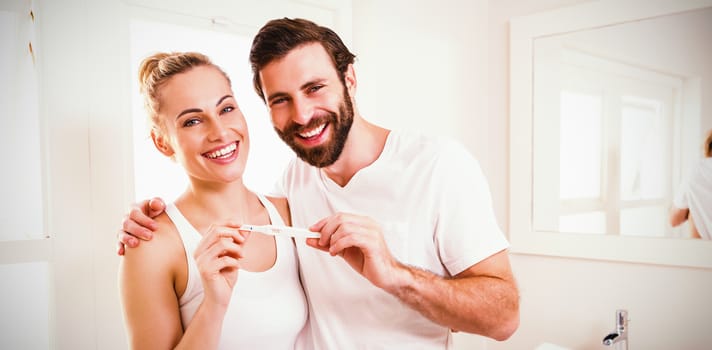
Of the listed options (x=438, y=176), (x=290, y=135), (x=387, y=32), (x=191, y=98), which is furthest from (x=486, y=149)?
(x=191, y=98)

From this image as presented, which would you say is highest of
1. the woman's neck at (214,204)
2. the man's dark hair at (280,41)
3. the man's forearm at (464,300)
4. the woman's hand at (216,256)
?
the man's dark hair at (280,41)

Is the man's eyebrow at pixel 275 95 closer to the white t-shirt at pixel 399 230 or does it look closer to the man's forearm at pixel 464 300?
the white t-shirt at pixel 399 230

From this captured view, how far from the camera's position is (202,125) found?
902 mm

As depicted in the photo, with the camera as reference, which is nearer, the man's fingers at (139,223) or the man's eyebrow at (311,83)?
the man's fingers at (139,223)

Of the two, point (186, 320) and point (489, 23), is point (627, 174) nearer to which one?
point (489, 23)

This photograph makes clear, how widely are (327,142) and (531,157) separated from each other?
118 cm

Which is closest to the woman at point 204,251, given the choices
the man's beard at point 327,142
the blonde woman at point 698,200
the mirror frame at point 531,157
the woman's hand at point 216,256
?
the woman's hand at point 216,256

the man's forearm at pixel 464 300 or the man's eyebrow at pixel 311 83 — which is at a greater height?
the man's eyebrow at pixel 311 83

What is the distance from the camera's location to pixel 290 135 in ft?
3.49

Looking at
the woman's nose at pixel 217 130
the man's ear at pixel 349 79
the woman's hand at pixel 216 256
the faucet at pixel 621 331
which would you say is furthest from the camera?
the faucet at pixel 621 331

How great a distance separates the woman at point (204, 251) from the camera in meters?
0.81

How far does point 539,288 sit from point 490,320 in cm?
104

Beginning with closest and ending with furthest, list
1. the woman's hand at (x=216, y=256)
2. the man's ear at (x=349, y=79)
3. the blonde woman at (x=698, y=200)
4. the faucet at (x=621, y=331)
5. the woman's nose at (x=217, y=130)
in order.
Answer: the woman's hand at (x=216, y=256) → the woman's nose at (x=217, y=130) → the man's ear at (x=349, y=79) → the blonde woman at (x=698, y=200) → the faucet at (x=621, y=331)

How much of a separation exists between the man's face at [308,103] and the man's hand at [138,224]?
33cm
